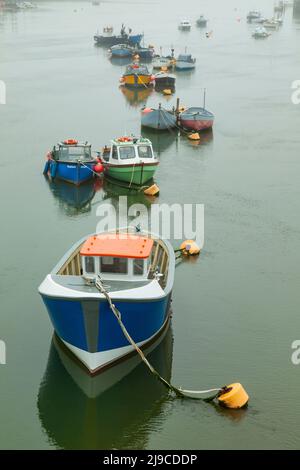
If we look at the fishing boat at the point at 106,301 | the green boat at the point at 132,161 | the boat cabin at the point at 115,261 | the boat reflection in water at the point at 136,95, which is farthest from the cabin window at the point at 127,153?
the boat reflection in water at the point at 136,95

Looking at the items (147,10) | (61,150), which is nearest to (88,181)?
(61,150)

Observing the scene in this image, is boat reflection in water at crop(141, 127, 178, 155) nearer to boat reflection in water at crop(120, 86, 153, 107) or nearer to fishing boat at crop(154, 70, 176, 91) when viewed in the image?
boat reflection in water at crop(120, 86, 153, 107)

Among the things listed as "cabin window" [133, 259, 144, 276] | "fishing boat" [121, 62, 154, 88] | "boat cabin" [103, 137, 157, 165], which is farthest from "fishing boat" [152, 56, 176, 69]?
"cabin window" [133, 259, 144, 276]

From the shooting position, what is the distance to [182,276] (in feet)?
88.0

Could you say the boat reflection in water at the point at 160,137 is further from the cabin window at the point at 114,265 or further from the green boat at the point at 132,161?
the cabin window at the point at 114,265

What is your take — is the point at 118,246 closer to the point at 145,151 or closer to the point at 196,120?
the point at 145,151

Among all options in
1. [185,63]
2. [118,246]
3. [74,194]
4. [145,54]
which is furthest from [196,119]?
[145,54]

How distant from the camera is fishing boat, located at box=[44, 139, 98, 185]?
3800 cm

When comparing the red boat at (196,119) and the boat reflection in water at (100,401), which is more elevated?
the red boat at (196,119)

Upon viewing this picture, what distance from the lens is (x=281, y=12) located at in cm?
17800

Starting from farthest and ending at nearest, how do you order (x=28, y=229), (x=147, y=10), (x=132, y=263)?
(x=147, y=10)
(x=28, y=229)
(x=132, y=263)

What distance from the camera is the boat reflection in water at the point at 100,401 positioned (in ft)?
57.1
